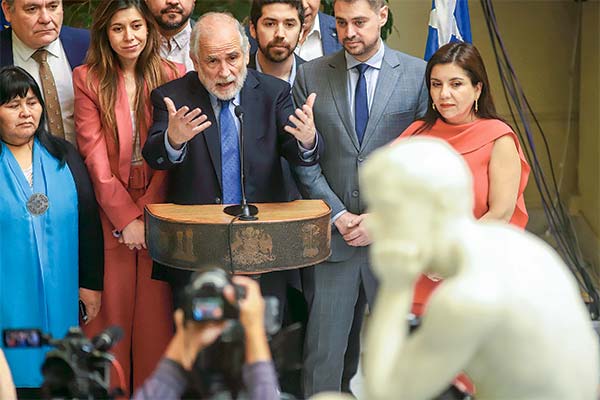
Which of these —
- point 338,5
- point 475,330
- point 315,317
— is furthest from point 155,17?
point 475,330

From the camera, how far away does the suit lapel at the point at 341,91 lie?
3.32m

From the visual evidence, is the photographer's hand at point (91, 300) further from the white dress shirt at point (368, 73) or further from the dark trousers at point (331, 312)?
the white dress shirt at point (368, 73)

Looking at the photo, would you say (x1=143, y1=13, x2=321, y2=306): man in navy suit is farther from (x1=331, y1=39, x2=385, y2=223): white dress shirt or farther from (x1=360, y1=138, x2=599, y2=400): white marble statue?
(x1=360, y1=138, x2=599, y2=400): white marble statue

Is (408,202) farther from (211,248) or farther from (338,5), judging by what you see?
(338,5)

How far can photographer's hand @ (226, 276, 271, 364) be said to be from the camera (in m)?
1.79

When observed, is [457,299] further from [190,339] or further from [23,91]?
[23,91]

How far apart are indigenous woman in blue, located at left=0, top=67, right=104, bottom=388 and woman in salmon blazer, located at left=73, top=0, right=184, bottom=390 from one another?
118 millimetres

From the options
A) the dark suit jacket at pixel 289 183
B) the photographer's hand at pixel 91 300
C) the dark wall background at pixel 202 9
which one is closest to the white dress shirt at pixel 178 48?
the dark suit jacket at pixel 289 183

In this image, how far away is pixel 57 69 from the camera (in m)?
3.44

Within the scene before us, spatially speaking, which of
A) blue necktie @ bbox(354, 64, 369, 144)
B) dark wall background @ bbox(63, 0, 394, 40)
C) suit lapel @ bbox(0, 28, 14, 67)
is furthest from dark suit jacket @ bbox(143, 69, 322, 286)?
dark wall background @ bbox(63, 0, 394, 40)

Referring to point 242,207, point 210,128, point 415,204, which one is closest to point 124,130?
point 210,128

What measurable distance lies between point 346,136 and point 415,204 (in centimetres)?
172

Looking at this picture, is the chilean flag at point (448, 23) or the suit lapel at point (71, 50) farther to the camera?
the chilean flag at point (448, 23)

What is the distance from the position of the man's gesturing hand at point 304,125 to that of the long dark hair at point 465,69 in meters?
0.35
